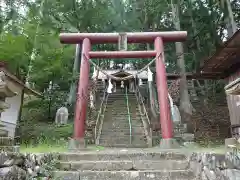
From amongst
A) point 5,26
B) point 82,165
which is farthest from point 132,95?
point 82,165

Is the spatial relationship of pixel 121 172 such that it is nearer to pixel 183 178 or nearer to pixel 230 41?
pixel 183 178

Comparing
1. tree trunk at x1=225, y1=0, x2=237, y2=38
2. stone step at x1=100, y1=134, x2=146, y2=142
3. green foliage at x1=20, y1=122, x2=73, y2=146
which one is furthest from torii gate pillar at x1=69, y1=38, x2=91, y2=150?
tree trunk at x1=225, y1=0, x2=237, y2=38

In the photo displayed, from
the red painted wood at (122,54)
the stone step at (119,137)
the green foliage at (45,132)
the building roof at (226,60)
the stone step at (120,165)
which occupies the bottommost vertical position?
the stone step at (120,165)

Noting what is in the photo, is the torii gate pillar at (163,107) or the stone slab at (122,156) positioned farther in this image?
the torii gate pillar at (163,107)

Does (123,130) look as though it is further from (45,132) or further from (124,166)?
(124,166)

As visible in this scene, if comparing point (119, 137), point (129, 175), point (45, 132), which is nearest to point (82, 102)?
point (119, 137)

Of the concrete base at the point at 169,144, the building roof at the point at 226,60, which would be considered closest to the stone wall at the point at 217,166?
the concrete base at the point at 169,144

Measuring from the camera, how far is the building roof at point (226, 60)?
7.77 m

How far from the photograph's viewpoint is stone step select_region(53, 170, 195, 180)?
15.9 feet

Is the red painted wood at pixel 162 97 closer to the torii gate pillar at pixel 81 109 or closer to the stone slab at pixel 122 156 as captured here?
the stone slab at pixel 122 156

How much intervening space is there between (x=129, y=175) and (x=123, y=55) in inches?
213

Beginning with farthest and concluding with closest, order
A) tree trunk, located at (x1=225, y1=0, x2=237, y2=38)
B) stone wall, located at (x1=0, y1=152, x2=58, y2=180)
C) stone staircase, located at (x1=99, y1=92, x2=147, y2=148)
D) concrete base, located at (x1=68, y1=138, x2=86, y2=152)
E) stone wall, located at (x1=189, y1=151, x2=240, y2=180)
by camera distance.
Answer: tree trunk, located at (x1=225, y1=0, x2=237, y2=38) → stone staircase, located at (x1=99, y1=92, x2=147, y2=148) → concrete base, located at (x1=68, y1=138, x2=86, y2=152) → stone wall, located at (x1=0, y1=152, x2=58, y2=180) → stone wall, located at (x1=189, y1=151, x2=240, y2=180)

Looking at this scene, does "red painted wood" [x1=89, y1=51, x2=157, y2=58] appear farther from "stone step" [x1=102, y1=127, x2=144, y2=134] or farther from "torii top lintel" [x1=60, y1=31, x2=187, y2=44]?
"stone step" [x1=102, y1=127, x2=144, y2=134]

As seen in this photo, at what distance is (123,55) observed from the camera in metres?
9.27
